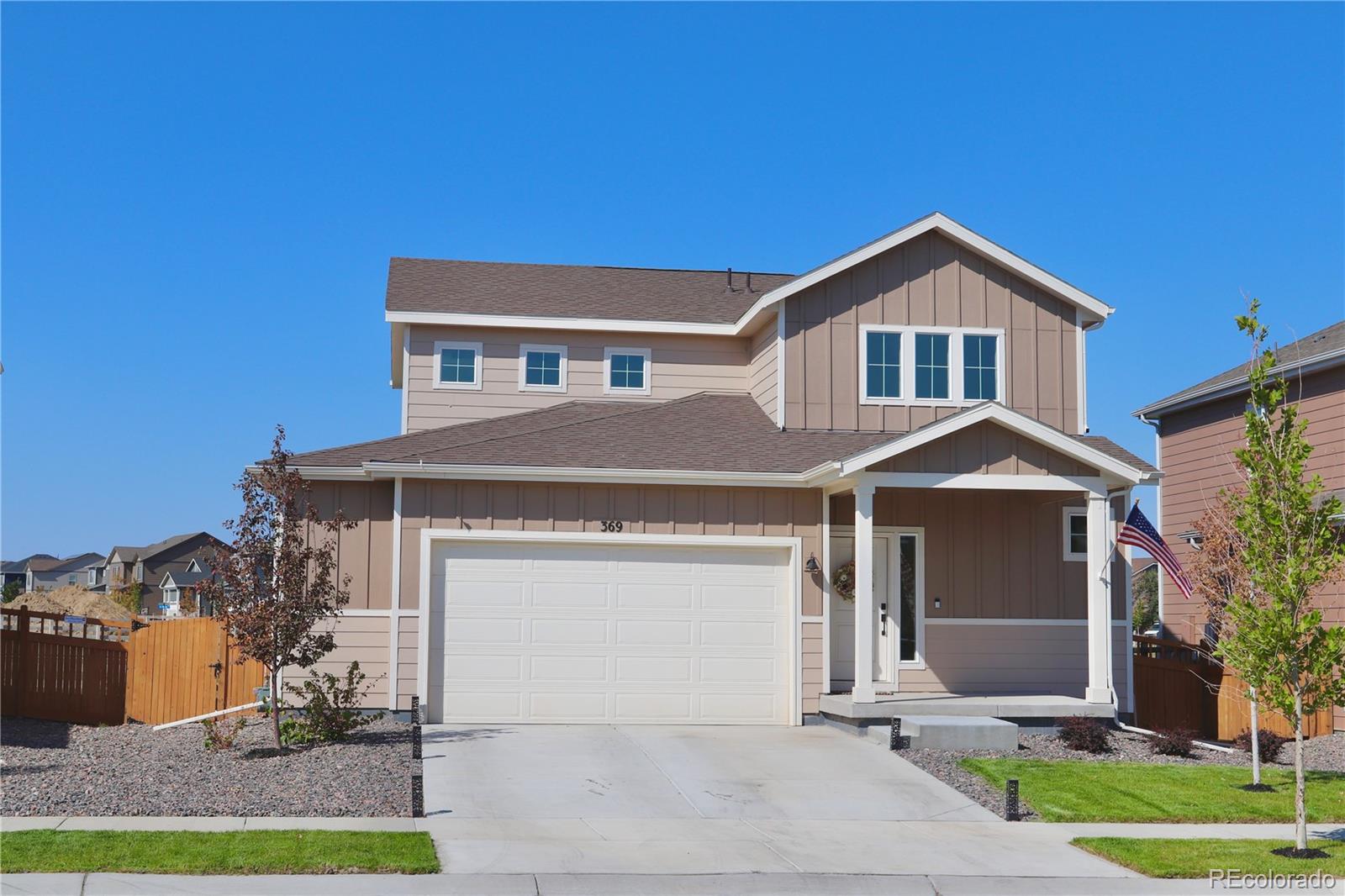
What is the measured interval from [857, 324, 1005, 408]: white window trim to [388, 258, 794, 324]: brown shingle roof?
290 centimetres

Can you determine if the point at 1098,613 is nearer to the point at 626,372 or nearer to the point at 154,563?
the point at 626,372

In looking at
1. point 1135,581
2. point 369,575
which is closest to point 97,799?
point 369,575

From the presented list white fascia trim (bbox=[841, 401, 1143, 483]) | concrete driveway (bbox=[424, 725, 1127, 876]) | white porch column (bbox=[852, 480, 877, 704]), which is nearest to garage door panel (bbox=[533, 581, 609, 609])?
Answer: concrete driveway (bbox=[424, 725, 1127, 876])

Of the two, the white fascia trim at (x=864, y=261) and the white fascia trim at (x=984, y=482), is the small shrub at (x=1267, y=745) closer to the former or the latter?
the white fascia trim at (x=984, y=482)

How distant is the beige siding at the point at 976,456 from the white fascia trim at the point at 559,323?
486 centimetres

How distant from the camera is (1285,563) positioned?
35.9 feet

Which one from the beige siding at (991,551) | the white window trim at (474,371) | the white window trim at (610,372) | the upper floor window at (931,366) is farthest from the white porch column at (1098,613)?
the white window trim at (474,371)

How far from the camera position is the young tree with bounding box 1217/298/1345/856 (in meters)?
10.9

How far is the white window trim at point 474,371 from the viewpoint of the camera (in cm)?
2103

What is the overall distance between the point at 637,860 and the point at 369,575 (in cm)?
828

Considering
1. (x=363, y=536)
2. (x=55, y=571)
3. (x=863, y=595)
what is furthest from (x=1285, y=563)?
(x=55, y=571)

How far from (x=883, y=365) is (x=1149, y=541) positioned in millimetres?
4699

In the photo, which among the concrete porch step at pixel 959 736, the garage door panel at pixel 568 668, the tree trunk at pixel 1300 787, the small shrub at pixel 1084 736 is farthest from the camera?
the garage door panel at pixel 568 668

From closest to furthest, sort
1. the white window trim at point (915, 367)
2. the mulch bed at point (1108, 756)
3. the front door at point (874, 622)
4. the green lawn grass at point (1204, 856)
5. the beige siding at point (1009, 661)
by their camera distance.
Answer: the green lawn grass at point (1204, 856), the mulch bed at point (1108, 756), the front door at point (874, 622), the beige siding at point (1009, 661), the white window trim at point (915, 367)
